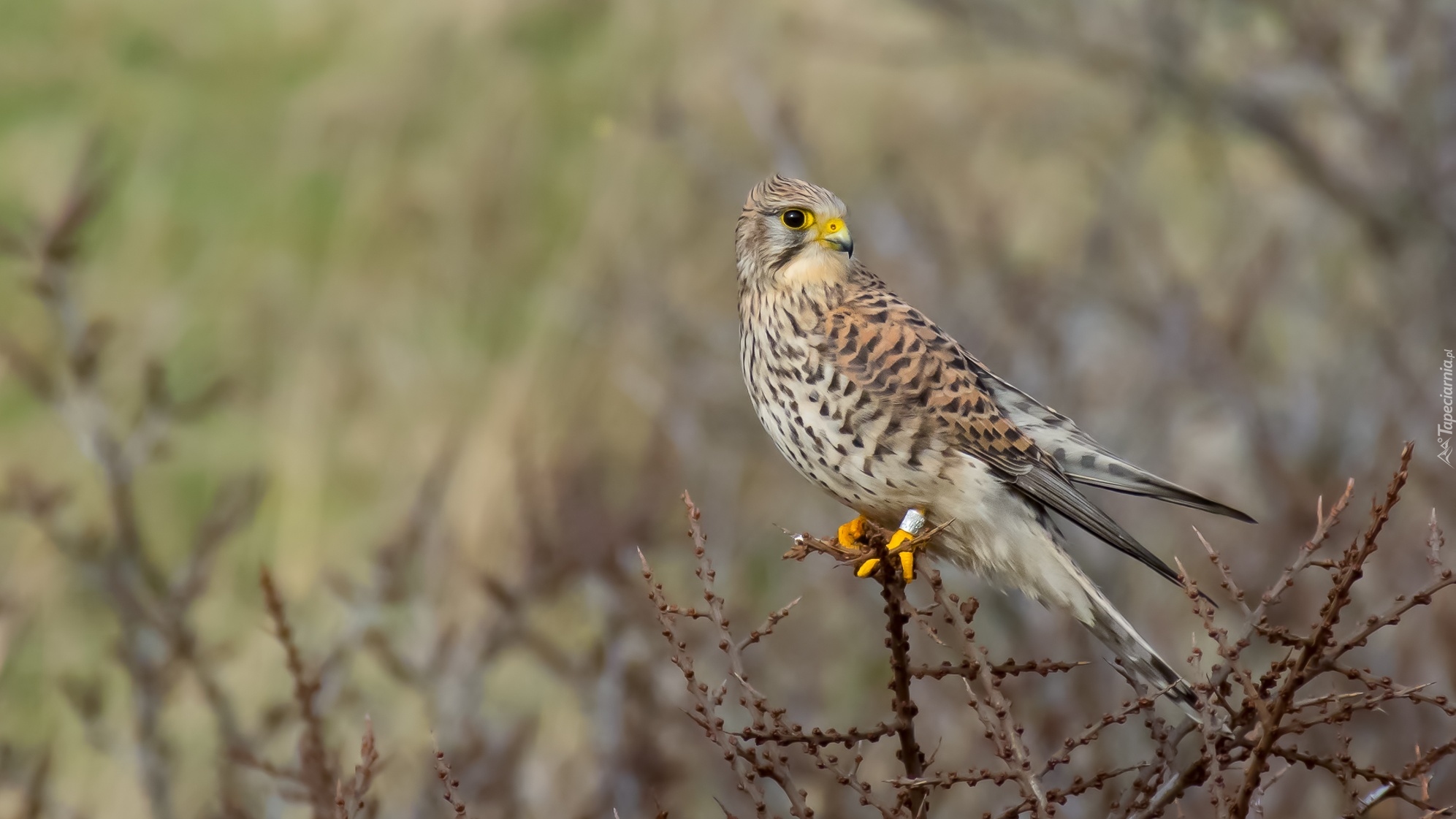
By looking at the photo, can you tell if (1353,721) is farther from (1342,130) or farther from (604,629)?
(1342,130)

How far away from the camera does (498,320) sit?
8.06 metres

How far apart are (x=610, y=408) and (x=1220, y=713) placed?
214 inches

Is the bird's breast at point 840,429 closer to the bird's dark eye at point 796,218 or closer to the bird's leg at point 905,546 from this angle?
the bird's leg at point 905,546

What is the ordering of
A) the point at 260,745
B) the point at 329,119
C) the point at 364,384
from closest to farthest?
the point at 260,745 < the point at 364,384 < the point at 329,119

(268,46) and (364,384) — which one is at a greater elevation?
(268,46)

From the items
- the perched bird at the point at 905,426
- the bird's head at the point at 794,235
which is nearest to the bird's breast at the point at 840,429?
the perched bird at the point at 905,426

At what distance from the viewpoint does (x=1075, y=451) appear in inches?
107

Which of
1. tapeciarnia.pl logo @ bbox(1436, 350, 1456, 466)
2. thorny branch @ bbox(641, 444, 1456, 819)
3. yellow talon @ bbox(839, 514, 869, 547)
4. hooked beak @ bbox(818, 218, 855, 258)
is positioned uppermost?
tapeciarnia.pl logo @ bbox(1436, 350, 1456, 466)

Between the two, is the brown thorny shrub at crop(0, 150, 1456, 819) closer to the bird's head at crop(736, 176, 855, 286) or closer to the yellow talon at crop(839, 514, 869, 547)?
the yellow talon at crop(839, 514, 869, 547)

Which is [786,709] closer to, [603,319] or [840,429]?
[840,429]

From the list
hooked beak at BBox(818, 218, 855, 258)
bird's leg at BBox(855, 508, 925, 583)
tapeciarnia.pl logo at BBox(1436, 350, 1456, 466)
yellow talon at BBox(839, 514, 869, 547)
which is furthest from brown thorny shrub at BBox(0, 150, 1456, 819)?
hooked beak at BBox(818, 218, 855, 258)

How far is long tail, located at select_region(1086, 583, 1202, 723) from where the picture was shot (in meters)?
2.46

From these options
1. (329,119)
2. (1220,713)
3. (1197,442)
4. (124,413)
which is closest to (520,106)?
(329,119)

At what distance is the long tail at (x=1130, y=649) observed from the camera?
8.07ft
